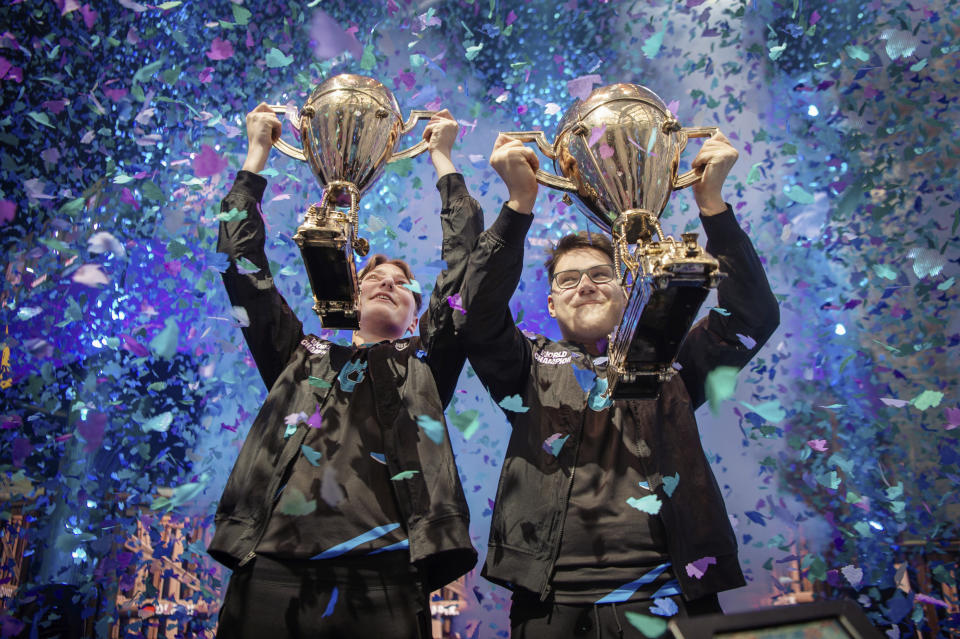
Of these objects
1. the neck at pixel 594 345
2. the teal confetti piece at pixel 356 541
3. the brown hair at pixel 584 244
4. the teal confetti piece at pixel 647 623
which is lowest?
the teal confetti piece at pixel 647 623

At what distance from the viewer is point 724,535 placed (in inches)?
66.7

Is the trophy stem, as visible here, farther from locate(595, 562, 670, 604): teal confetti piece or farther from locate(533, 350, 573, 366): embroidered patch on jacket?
locate(595, 562, 670, 604): teal confetti piece

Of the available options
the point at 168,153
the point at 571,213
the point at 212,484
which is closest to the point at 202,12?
the point at 168,153

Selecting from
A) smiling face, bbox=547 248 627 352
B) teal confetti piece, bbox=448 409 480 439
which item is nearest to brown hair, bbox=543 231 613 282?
smiling face, bbox=547 248 627 352

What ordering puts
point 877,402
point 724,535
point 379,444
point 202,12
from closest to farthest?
1. point 724,535
2. point 379,444
3. point 877,402
4. point 202,12

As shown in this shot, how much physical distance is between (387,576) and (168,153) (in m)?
3.52

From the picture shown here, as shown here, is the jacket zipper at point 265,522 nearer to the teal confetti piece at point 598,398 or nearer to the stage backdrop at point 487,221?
the teal confetti piece at point 598,398

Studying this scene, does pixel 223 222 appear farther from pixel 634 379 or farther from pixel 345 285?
pixel 634 379

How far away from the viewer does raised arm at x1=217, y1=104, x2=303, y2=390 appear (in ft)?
6.55

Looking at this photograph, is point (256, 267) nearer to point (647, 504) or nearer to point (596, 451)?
point (596, 451)

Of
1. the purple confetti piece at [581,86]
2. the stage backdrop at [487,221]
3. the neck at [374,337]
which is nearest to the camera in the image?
the neck at [374,337]

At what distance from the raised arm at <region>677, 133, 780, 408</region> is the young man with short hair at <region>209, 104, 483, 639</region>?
786 mm

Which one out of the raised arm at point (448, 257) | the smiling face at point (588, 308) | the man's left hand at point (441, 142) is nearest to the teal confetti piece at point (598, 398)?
the smiling face at point (588, 308)

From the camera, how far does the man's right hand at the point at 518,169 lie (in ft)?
5.84
